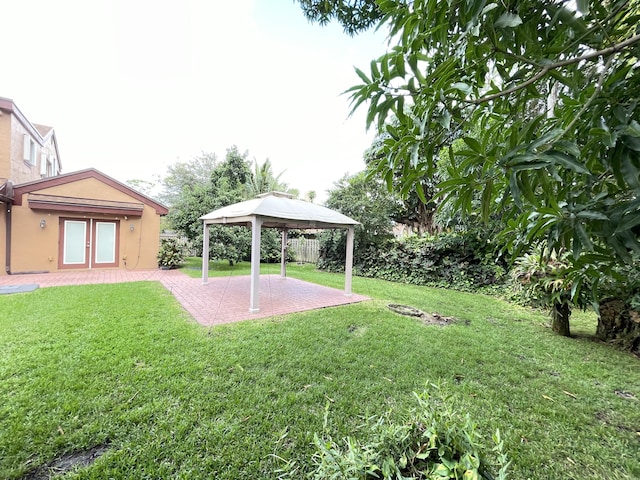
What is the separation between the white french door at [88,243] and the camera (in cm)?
1046

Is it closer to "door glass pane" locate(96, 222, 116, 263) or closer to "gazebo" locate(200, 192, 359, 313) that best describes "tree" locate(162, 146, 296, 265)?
"door glass pane" locate(96, 222, 116, 263)

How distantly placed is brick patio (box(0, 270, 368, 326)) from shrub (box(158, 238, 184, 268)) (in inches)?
60.6

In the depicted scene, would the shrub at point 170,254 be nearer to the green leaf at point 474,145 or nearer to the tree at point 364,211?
the tree at point 364,211

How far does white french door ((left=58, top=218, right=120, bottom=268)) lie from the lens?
10.5m

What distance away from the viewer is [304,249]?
16.0 metres

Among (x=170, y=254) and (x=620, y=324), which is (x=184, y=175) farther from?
(x=620, y=324)

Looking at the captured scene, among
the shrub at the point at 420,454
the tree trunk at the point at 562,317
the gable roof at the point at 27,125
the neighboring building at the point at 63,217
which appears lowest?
the tree trunk at the point at 562,317

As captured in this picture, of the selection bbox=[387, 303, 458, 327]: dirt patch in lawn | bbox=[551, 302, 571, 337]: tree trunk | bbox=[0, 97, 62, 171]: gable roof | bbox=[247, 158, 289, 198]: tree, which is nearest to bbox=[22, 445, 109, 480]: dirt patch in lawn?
bbox=[387, 303, 458, 327]: dirt patch in lawn

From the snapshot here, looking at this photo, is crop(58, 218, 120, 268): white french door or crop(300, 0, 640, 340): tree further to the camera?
crop(58, 218, 120, 268): white french door

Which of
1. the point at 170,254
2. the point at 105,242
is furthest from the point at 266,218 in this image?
the point at 105,242

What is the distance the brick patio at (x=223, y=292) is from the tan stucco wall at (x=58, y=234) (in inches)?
30.9

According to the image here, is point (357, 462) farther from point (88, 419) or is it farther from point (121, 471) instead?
point (88, 419)

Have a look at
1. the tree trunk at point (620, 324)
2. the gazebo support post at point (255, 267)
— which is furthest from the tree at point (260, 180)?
the tree trunk at point (620, 324)

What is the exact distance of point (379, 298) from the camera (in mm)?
7309
